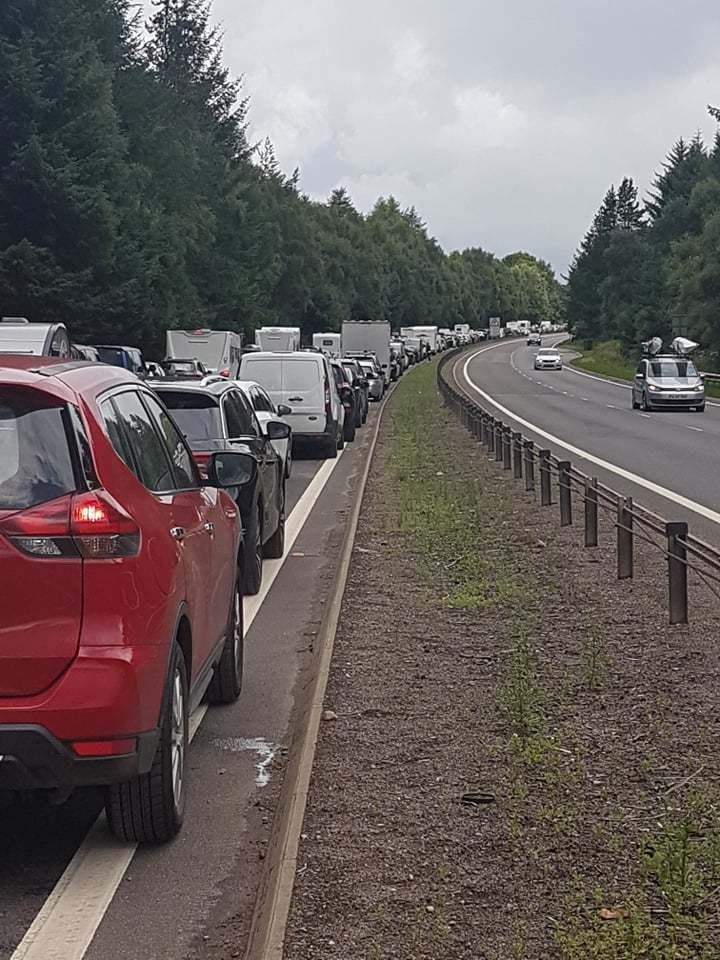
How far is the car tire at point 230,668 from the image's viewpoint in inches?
309

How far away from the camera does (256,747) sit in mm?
7246

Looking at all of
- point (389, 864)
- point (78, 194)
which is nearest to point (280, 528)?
point (389, 864)

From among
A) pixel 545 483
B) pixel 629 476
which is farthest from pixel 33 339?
pixel 629 476

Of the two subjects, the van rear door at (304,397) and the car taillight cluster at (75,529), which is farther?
the van rear door at (304,397)

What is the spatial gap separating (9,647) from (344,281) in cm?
11357

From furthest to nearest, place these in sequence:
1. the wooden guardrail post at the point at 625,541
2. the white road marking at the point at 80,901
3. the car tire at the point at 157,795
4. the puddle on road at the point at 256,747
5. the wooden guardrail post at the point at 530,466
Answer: the wooden guardrail post at the point at 530,466 → the wooden guardrail post at the point at 625,541 → the puddle on road at the point at 256,747 → the car tire at the point at 157,795 → the white road marking at the point at 80,901

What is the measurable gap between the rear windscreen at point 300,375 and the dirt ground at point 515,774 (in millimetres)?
13036

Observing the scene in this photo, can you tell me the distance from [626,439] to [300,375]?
7.87 metres

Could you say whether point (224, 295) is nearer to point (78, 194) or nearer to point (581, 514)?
point (78, 194)

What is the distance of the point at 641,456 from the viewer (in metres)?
25.6

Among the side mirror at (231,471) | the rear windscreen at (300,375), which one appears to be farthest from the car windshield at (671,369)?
the side mirror at (231,471)

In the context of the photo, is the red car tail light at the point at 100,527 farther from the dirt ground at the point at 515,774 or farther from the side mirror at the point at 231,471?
the side mirror at the point at 231,471

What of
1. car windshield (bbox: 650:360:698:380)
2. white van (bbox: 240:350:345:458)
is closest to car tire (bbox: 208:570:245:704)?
white van (bbox: 240:350:345:458)

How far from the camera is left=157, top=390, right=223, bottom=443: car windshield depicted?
457 inches
